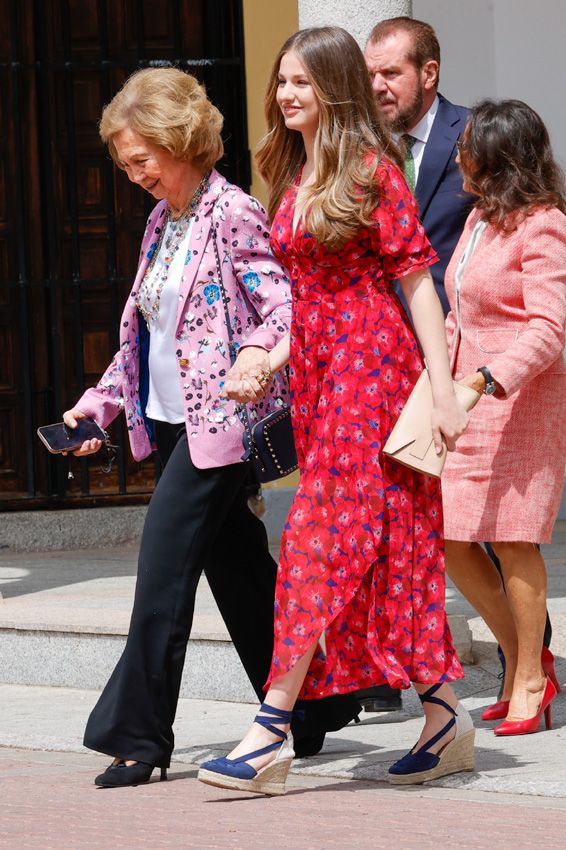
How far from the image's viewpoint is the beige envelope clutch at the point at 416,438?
4.39 meters

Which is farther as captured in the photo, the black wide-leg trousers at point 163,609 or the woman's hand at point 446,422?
the black wide-leg trousers at point 163,609

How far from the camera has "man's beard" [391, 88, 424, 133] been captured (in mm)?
5512

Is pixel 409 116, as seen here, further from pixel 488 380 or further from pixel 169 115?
pixel 488 380

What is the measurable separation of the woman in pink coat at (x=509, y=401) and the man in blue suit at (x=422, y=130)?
21 cm

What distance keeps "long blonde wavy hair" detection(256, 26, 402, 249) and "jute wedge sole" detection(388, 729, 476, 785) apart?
1.30 metres

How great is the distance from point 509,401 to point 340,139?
3.48 feet

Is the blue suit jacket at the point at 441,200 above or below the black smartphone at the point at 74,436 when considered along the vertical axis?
above

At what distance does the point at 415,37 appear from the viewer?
18.0ft

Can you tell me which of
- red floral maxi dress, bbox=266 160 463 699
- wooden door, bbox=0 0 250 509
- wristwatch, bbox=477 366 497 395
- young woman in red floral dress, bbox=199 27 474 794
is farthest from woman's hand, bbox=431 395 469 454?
wooden door, bbox=0 0 250 509

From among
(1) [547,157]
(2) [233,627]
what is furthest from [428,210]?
(2) [233,627]

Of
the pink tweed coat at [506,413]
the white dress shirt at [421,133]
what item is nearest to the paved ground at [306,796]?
the pink tweed coat at [506,413]

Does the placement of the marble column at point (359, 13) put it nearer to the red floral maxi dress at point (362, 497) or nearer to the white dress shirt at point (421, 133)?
the white dress shirt at point (421, 133)

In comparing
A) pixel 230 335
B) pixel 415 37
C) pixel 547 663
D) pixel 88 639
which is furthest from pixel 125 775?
pixel 415 37

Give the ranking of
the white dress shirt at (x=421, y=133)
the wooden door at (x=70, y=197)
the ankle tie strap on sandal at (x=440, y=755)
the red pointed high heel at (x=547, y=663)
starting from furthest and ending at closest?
the wooden door at (x=70, y=197)
the white dress shirt at (x=421, y=133)
the red pointed high heel at (x=547, y=663)
the ankle tie strap on sandal at (x=440, y=755)
